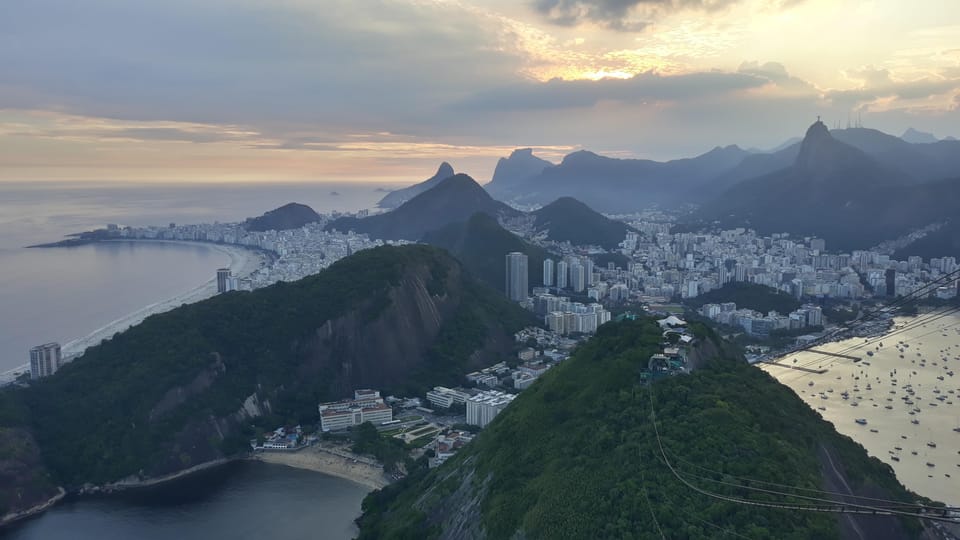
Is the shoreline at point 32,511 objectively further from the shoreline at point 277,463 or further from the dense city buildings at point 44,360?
the dense city buildings at point 44,360

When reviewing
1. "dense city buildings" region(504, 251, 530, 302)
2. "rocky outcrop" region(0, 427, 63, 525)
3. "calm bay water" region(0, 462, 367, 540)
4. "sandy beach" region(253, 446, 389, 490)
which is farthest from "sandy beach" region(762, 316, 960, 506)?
"rocky outcrop" region(0, 427, 63, 525)

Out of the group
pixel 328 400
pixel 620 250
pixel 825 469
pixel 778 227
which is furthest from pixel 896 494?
pixel 778 227

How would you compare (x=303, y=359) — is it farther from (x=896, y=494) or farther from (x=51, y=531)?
(x=896, y=494)

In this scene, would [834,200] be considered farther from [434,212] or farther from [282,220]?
[282,220]

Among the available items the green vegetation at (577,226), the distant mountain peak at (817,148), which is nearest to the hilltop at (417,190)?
the green vegetation at (577,226)

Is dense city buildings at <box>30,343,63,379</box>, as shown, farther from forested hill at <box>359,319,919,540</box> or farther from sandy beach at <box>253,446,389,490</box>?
forested hill at <box>359,319,919,540</box>

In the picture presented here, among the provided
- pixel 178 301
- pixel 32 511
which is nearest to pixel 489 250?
pixel 178 301
